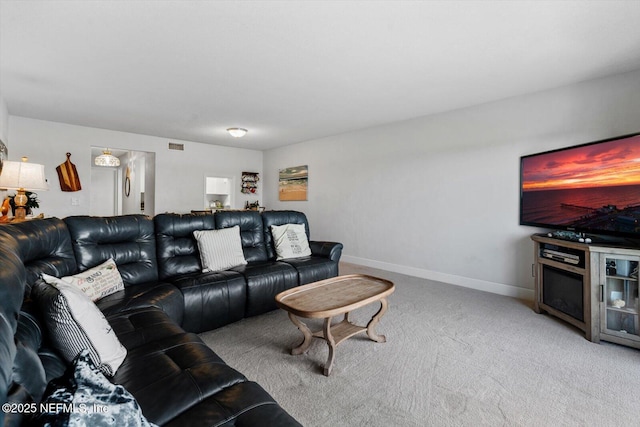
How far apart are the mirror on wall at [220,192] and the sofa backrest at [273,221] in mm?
3622

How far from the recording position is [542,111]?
3.31 meters

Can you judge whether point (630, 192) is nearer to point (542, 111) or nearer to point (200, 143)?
point (542, 111)

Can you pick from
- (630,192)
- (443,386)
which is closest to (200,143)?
(443,386)

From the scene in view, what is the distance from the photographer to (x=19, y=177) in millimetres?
2684

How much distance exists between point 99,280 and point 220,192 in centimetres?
527

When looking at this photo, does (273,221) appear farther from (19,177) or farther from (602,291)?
(602,291)

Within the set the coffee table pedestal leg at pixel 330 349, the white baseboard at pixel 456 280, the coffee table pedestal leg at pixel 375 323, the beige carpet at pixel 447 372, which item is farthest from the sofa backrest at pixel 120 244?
the white baseboard at pixel 456 280

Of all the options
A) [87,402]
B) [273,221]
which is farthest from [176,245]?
[87,402]

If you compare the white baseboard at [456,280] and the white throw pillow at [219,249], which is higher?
the white throw pillow at [219,249]

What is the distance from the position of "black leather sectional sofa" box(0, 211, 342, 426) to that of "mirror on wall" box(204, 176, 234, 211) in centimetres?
371

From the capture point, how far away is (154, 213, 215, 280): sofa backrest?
9.08ft

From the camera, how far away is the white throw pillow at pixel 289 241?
11.3ft

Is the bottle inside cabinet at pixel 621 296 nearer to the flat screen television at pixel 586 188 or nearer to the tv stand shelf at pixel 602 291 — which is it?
the tv stand shelf at pixel 602 291

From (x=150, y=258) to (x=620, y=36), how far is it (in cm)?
436
